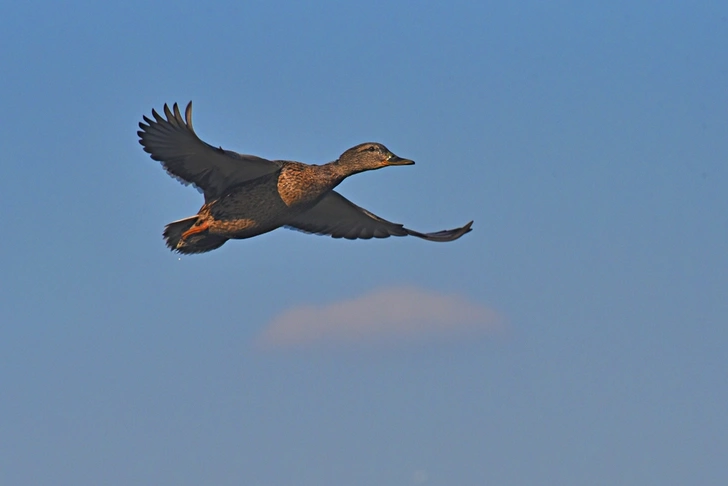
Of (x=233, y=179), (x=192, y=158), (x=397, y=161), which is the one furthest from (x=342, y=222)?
(x=192, y=158)

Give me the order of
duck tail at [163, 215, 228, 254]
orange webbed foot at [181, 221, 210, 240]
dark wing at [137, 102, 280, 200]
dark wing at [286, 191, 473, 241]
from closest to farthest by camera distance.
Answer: dark wing at [137, 102, 280, 200] → orange webbed foot at [181, 221, 210, 240] → duck tail at [163, 215, 228, 254] → dark wing at [286, 191, 473, 241]

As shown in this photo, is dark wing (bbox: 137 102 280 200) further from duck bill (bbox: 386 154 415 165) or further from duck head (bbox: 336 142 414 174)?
duck bill (bbox: 386 154 415 165)

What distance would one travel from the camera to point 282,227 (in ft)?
60.4

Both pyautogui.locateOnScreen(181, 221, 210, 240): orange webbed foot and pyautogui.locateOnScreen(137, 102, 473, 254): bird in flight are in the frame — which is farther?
pyautogui.locateOnScreen(181, 221, 210, 240): orange webbed foot

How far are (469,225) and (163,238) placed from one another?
4.21 m

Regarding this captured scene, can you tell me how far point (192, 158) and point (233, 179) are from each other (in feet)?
2.02

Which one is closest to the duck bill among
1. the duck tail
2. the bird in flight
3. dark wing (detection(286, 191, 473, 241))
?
the bird in flight

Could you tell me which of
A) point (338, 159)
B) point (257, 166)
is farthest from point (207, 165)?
point (338, 159)

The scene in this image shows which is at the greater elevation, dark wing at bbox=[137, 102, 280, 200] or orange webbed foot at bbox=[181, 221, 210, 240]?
dark wing at bbox=[137, 102, 280, 200]

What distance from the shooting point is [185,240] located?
17.3 m

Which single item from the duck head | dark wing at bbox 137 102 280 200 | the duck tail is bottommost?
the duck tail

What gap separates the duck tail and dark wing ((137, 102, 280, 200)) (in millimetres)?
561

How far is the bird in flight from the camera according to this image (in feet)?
53.6

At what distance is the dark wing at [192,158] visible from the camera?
1611 centimetres
